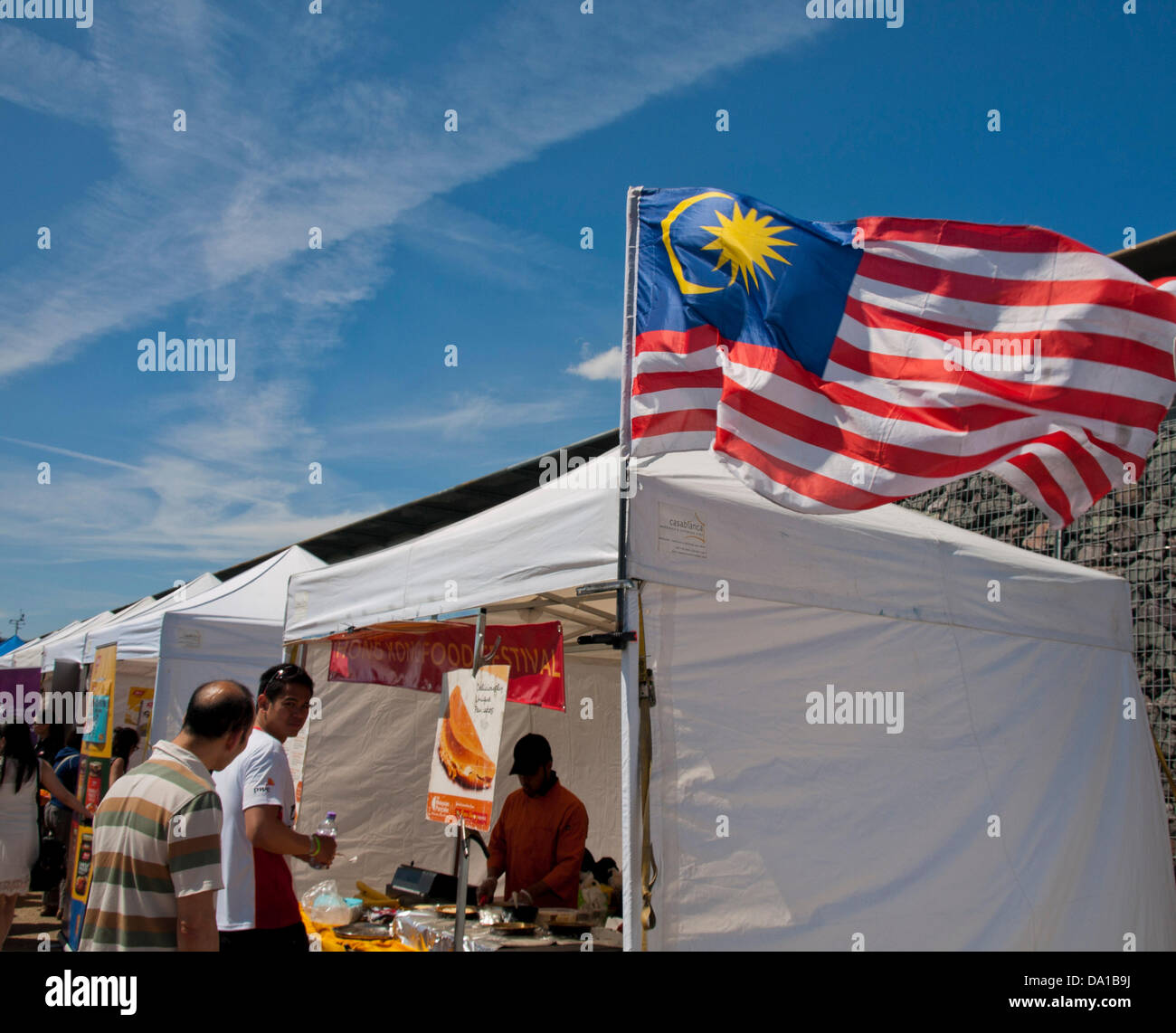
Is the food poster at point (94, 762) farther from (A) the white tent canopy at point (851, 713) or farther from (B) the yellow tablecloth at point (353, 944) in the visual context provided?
(B) the yellow tablecloth at point (353, 944)

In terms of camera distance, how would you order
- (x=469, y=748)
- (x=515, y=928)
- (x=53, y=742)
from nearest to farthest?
1. (x=469, y=748)
2. (x=515, y=928)
3. (x=53, y=742)

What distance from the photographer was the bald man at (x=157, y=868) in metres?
2.48

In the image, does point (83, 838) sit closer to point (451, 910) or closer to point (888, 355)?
point (451, 910)

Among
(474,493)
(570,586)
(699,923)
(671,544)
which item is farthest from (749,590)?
(474,493)

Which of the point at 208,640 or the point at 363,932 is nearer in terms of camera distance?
the point at 363,932

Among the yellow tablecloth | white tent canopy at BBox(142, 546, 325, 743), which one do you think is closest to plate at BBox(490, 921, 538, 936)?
the yellow tablecloth

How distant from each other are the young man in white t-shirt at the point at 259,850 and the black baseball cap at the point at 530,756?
6.87 feet

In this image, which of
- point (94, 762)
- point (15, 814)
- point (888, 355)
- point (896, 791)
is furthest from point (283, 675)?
point (94, 762)

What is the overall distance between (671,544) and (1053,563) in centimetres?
266

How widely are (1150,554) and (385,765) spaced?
17.9 feet

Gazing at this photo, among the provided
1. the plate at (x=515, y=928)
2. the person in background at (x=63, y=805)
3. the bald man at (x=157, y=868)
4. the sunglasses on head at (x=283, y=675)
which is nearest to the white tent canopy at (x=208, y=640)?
the person in background at (x=63, y=805)

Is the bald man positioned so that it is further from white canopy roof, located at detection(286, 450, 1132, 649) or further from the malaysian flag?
the malaysian flag

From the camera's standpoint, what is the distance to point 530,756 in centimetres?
566
